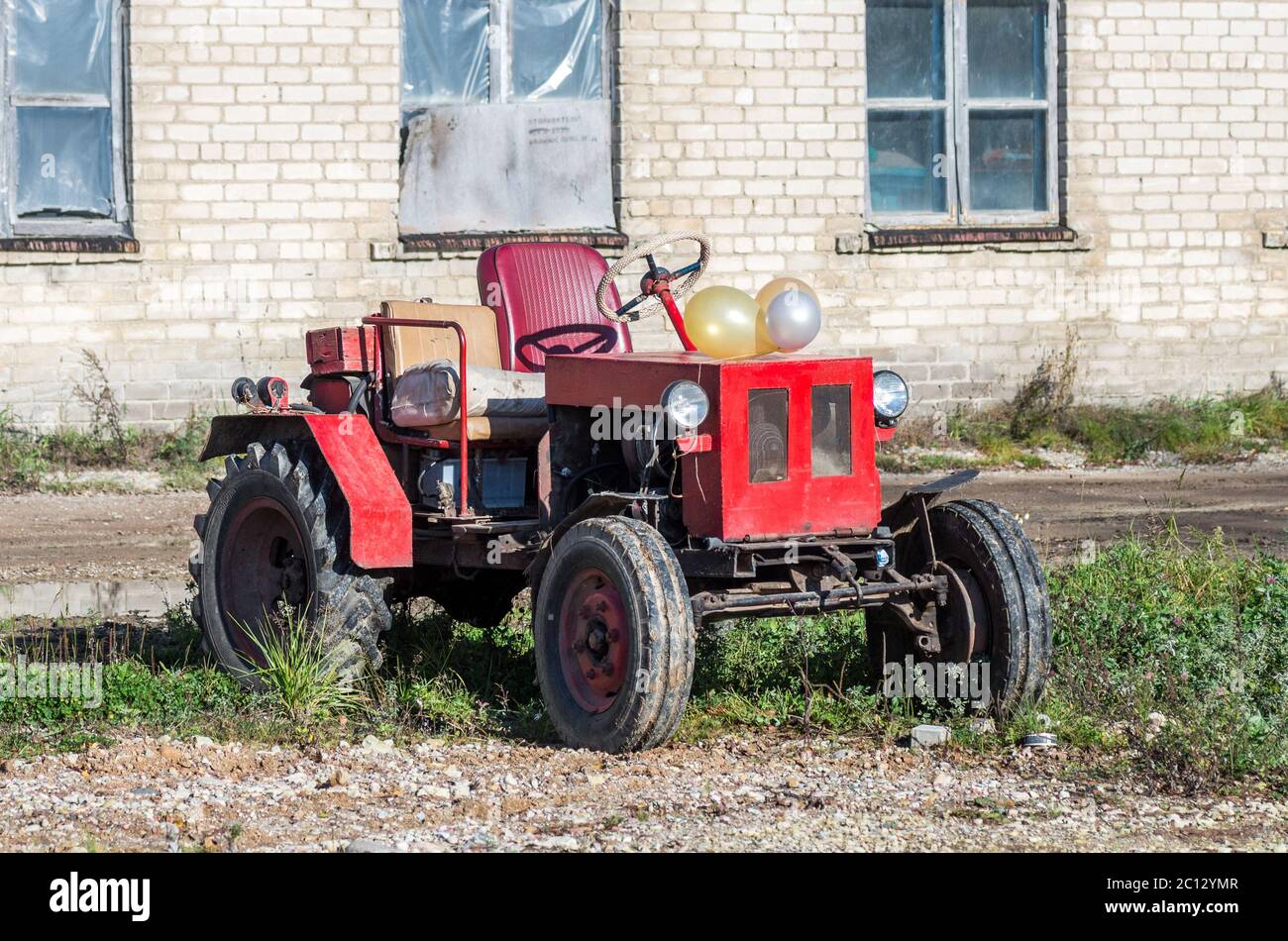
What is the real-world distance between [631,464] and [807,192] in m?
7.50

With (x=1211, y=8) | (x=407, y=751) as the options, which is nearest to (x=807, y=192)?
(x=1211, y=8)

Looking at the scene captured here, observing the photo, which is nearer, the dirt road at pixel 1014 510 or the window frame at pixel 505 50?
the dirt road at pixel 1014 510

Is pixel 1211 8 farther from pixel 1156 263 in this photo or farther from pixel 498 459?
pixel 498 459

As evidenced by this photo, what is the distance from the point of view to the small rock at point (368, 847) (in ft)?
15.2

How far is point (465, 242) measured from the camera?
1290 centimetres

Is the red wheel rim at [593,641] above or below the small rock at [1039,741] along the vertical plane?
above

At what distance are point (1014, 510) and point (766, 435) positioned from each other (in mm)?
5654

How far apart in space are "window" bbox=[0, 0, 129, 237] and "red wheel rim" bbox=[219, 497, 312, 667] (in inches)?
248

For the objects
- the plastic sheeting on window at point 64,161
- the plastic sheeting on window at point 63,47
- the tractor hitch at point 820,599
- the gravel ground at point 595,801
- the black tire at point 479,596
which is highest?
the plastic sheeting on window at point 63,47

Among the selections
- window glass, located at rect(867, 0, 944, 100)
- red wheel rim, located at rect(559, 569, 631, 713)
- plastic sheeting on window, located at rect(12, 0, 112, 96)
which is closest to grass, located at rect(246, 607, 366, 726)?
red wheel rim, located at rect(559, 569, 631, 713)

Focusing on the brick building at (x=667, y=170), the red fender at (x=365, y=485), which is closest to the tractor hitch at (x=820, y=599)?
Result: the red fender at (x=365, y=485)

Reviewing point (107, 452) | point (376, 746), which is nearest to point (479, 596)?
point (376, 746)

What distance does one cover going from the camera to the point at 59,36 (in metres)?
12.5

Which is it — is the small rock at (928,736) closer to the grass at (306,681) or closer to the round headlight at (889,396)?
the round headlight at (889,396)
